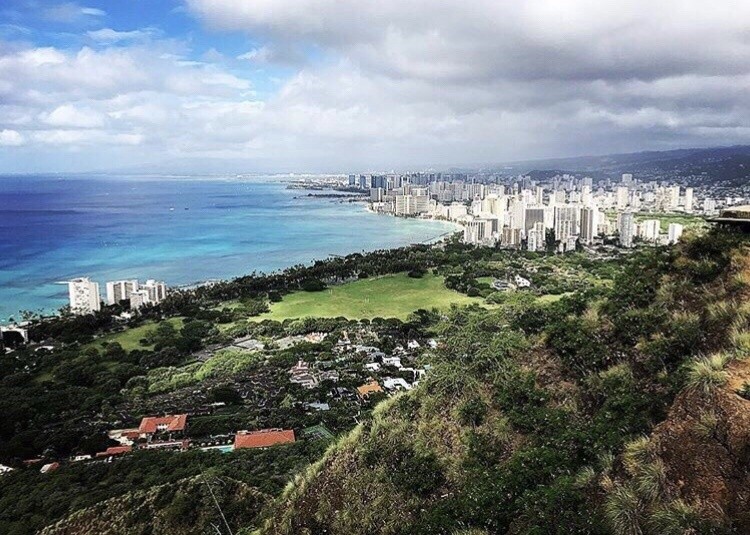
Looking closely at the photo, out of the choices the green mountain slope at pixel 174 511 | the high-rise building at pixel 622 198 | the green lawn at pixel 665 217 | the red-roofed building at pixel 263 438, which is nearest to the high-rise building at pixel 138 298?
the red-roofed building at pixel 263 438

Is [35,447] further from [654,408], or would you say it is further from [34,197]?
[34,197]

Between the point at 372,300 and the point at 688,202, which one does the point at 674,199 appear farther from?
the point at 372,300

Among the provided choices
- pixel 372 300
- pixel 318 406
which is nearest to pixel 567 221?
pixel 372 300

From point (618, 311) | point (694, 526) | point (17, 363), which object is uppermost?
point (618, 311)

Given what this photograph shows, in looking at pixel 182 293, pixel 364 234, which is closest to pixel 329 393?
pixel 182 293

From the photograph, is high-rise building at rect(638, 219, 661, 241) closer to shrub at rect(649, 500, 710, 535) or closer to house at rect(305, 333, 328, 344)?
house at rect(305, 333, 328, 344)

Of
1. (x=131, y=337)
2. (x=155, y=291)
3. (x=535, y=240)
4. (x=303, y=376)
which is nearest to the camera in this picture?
(x=303, y=376)
